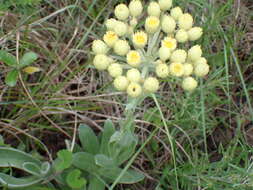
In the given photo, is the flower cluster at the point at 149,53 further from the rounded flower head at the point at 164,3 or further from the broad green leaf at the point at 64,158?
the broad green leaf at the point at 64,158

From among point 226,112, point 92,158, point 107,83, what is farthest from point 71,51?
point 226,112

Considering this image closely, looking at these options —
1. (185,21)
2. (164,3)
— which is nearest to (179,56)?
(185,21)

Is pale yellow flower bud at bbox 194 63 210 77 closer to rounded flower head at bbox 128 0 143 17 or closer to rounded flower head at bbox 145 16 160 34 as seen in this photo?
rounded flower head at bbox 145 16 160 34

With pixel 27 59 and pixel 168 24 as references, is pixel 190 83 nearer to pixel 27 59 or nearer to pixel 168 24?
pixel 168 24

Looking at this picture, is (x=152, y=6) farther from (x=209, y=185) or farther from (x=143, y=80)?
(x=209, y=185)

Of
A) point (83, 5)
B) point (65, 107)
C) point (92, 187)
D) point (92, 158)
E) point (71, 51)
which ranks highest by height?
point (83, 5)

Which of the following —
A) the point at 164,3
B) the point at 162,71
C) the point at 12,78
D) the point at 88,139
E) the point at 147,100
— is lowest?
the point at 88,139

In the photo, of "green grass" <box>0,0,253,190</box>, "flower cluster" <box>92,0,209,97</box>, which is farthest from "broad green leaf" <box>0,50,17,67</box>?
"flower cluster" <box>92,0,209,97</box>

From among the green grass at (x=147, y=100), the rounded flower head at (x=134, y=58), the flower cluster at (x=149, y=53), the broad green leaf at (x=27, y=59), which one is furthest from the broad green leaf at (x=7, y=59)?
the rounded flower head at (x=134, y=58)
